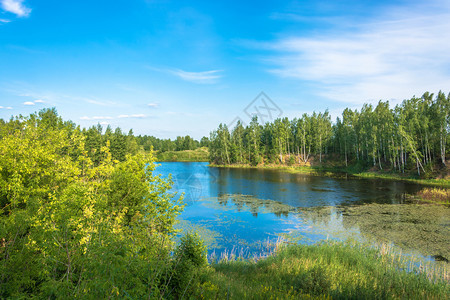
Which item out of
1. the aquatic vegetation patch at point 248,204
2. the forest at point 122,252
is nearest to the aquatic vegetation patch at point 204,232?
the forest at point 122,252

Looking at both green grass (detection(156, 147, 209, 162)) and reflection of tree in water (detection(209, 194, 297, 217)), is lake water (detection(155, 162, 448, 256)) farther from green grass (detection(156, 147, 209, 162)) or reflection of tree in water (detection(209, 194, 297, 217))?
green grass (detection(156, 147, 209, 162))

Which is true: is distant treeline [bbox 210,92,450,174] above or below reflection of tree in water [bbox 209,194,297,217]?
above

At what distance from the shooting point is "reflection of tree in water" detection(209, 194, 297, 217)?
961 inches

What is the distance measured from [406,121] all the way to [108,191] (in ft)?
175

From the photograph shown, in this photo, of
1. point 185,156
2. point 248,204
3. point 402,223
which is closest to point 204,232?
point 248,204

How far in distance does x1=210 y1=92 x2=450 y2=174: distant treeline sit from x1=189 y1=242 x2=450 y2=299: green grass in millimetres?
39656

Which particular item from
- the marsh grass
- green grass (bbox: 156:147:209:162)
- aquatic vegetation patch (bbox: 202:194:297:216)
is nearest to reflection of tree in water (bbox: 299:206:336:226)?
aquatic vegetation patch (bbox: 202:194:297:216)

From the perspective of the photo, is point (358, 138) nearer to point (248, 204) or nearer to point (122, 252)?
point (248, 204)

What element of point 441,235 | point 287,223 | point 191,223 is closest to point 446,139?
point 441,235

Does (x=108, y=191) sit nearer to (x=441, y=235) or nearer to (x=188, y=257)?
(x=188, y=257)

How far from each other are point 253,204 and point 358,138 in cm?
5103

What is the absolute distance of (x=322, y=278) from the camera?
8.48m

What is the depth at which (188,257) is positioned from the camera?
879 cm

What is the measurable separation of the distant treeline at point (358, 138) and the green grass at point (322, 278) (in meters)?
39.7
